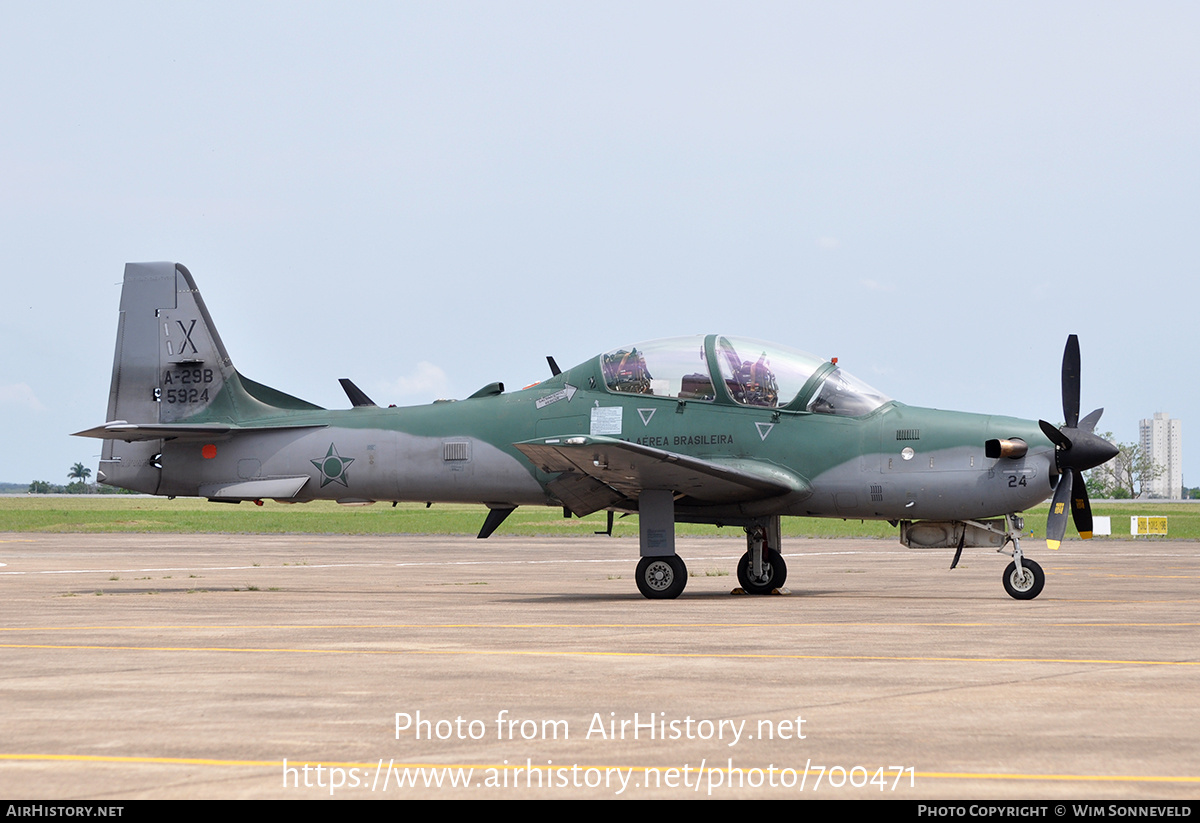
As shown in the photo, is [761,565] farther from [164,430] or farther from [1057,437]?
[164,430]

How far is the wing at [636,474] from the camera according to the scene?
16312 mm

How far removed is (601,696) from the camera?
7953mm

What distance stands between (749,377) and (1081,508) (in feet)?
15.1

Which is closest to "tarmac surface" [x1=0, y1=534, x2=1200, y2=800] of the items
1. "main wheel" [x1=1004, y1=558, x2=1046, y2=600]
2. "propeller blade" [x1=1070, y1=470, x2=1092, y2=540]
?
"main wheel" [x1=1004, y1=558, x2=1046, y2=600]

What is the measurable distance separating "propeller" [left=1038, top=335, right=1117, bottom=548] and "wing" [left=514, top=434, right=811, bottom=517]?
10.4 feet

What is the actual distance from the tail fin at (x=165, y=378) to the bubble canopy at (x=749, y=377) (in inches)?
247

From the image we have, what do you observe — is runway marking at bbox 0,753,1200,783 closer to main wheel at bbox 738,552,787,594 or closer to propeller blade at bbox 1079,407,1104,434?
propeller blade at bbox 1079,407,1104,434

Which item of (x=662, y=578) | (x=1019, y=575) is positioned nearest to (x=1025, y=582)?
(x=1019, y=575)

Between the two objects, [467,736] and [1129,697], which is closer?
[467,736]

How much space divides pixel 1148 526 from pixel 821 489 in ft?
134

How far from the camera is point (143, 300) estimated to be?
21.4m

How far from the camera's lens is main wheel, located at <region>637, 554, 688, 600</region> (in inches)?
678
